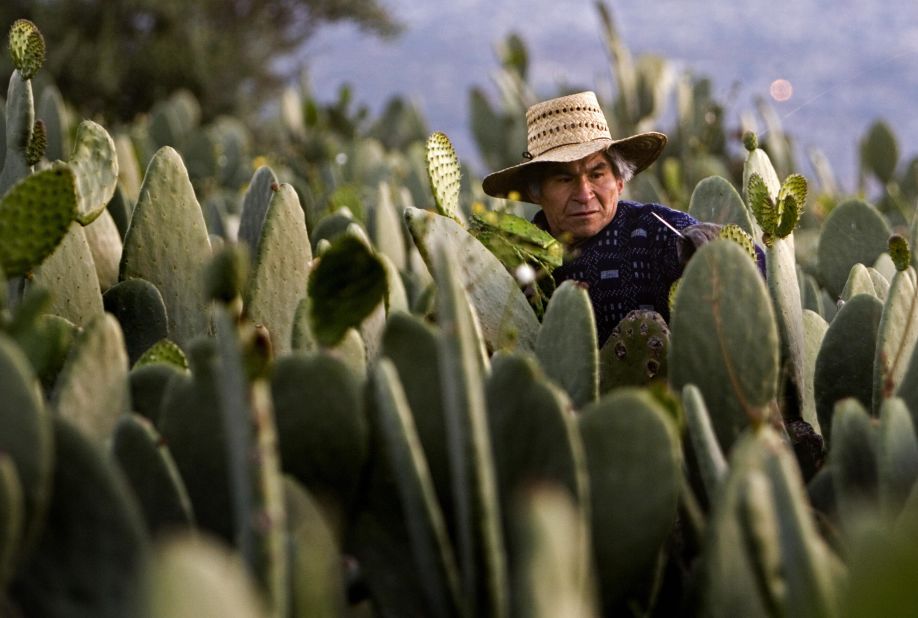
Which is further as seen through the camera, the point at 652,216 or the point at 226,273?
the point at 652,216

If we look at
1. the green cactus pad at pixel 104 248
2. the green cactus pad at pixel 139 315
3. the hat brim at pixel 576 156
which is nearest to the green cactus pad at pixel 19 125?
the green cactus pad at pixel 104 248

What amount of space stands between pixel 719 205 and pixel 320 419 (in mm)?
1146

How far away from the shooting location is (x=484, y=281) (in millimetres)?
1502

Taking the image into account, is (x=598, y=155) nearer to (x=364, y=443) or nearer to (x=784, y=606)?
(x=364, y=443)

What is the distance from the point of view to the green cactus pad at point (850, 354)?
1311 mm

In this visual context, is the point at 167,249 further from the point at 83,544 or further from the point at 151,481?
the point at 83,544

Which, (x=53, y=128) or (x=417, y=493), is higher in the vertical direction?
(x=53, y=128)

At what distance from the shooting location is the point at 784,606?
71 cm

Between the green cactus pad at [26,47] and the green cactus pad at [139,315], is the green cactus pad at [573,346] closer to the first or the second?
the green cactus pad at [139,315]

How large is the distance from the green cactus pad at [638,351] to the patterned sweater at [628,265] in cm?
33

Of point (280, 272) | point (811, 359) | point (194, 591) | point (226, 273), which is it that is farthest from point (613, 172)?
point (194, 591)

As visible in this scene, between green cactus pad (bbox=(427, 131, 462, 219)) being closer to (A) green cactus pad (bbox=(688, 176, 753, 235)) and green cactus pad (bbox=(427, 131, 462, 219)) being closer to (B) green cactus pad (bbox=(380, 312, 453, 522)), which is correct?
(A) green cactus pad (bbox=(688, 176, 753, 235))

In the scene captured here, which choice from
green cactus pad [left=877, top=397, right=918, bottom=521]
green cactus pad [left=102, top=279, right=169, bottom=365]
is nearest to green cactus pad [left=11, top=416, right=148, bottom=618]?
green cactus pad [left=877, top=397, right=918, bottom=521]

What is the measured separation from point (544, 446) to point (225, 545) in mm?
261
